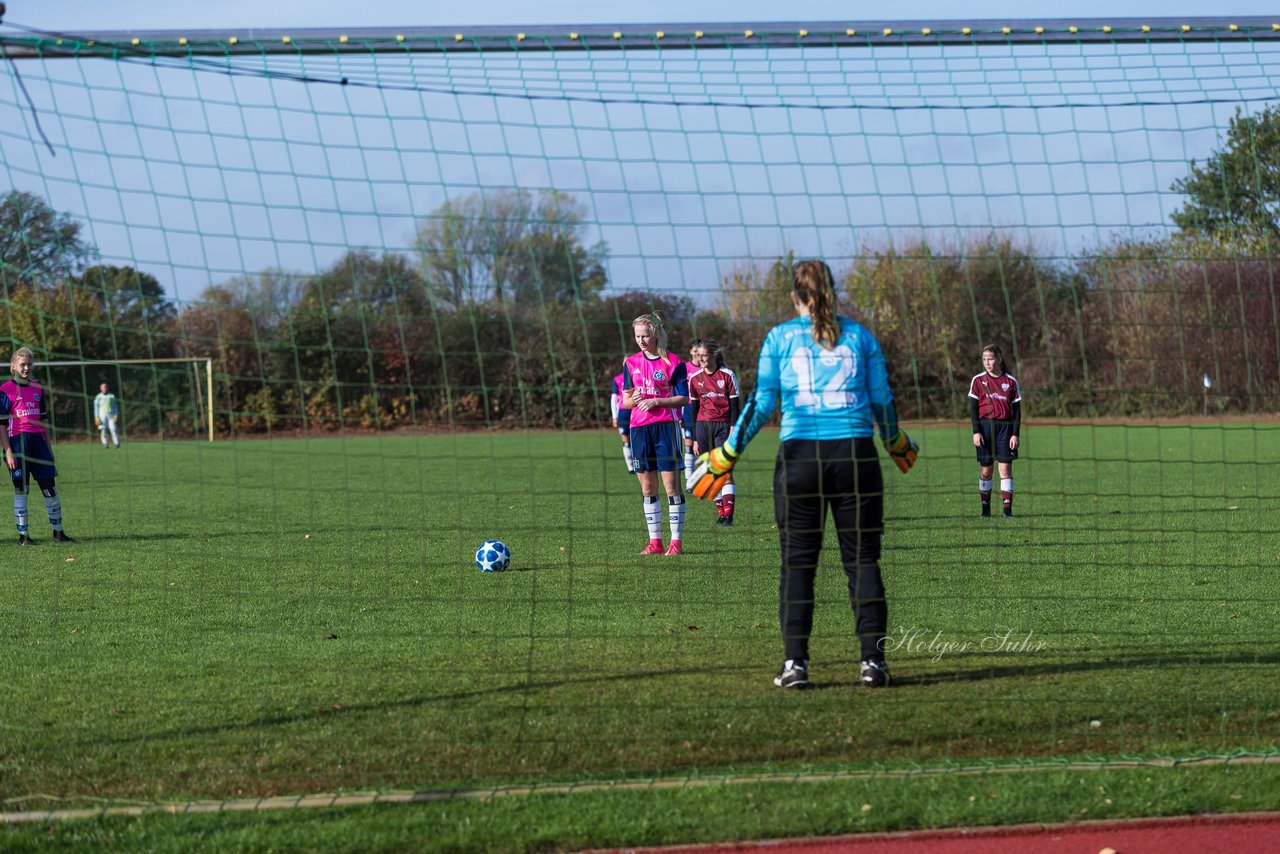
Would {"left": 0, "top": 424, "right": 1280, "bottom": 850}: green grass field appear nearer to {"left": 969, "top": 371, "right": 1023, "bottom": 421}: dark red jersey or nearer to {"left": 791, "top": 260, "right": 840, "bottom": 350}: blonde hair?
{"left": 791, "top": 260, "right": 840, "bottom": 350}: blonde hair

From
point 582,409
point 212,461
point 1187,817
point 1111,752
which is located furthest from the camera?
point 212,461

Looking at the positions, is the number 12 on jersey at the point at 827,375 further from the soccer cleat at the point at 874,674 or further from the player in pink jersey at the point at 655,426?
the player in pink jersey at the point at 655,426

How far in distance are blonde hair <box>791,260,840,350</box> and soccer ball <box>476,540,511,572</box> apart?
510cm

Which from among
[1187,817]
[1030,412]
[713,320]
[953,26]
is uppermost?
[953,26]

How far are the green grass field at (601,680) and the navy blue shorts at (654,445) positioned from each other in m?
0.81

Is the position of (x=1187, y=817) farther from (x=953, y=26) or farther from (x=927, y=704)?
(x=953, y=26)

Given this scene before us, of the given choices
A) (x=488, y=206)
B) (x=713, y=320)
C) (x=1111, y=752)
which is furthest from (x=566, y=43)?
(x=1111, y=752)

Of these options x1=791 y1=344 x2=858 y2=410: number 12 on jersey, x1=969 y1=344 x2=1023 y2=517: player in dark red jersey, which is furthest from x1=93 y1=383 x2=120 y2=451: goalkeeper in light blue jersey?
x1=791 y1=344 x2=858 y2=410: number 12 on jersey

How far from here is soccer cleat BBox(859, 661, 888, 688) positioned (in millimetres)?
6000

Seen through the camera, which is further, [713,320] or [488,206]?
[713,320]

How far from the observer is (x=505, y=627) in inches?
308

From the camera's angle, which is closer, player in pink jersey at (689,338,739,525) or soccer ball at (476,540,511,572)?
soccer ball at (476,540,511,572)

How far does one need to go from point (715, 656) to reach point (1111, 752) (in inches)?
86.0

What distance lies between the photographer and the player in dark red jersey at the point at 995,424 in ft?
44.7
